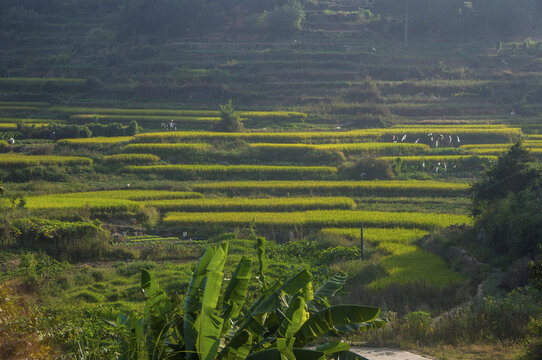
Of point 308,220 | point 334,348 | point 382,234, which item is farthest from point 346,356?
point 308,220

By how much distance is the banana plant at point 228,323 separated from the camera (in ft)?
14.8

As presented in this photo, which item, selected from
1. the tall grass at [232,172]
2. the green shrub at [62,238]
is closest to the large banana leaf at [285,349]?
the green shrub at [62,238]

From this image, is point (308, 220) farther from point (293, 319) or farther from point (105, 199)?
point (293, 319)

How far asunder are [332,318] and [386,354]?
2785 mm

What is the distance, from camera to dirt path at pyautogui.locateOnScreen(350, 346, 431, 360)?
7.05m

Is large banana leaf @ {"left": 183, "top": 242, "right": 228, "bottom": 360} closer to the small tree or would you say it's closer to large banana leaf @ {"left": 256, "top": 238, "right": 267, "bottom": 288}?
large banana leaf @ {"left": 256, "top": 238, "right": 267, "bottom": 288}

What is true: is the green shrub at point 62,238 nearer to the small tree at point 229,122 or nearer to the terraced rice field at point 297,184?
the terraced rice field at point 297,184

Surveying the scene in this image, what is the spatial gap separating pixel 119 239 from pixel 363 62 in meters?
28.4

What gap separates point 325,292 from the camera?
232 inches

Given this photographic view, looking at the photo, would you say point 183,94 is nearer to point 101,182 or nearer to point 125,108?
point 125,108

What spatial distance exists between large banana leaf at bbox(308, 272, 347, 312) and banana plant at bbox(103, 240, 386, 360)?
19.0 inches

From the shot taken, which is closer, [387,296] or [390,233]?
[387,296]

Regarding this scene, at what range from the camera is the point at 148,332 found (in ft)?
15.7

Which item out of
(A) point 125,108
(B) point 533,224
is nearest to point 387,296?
(B) point 533,224
